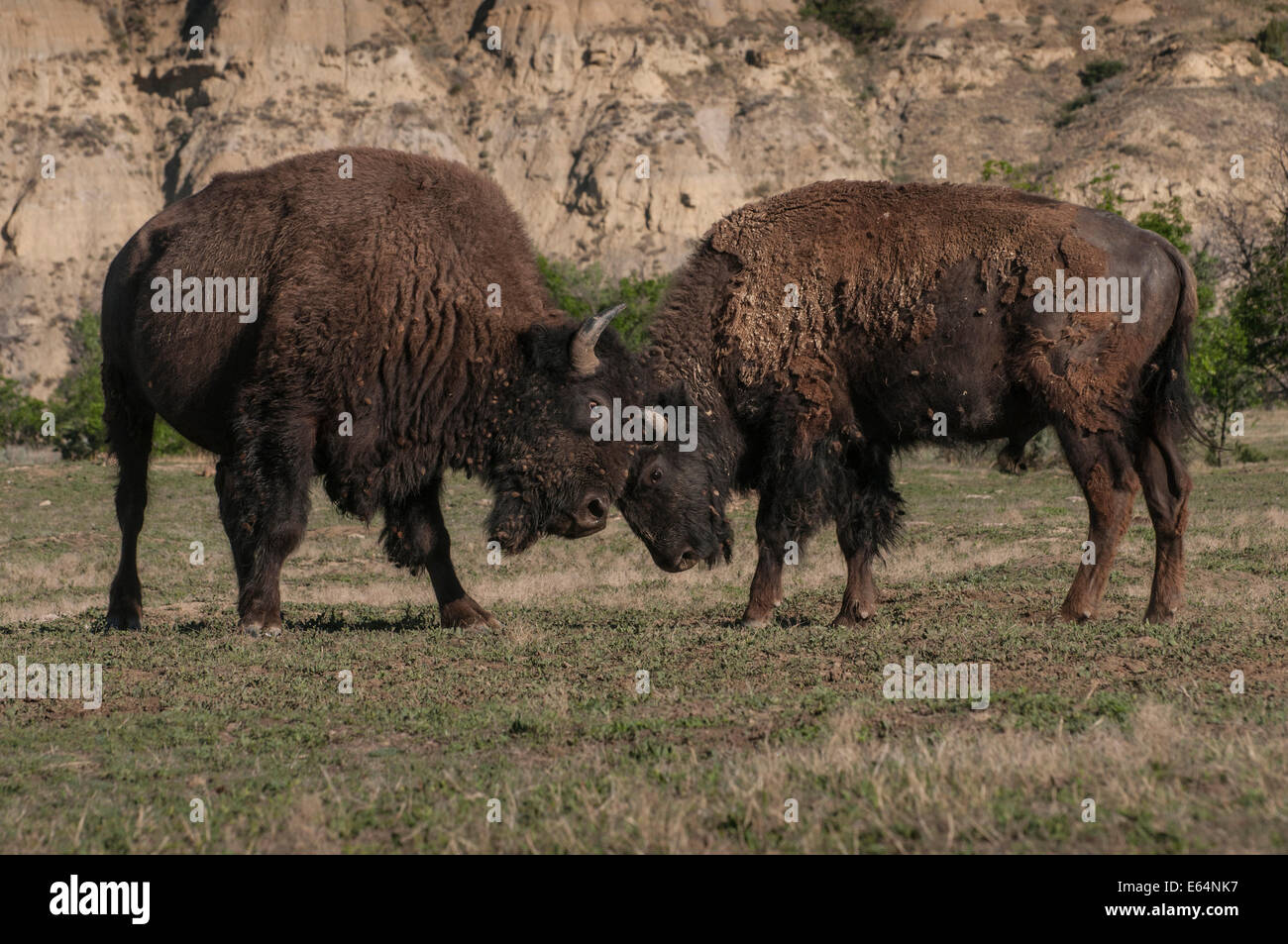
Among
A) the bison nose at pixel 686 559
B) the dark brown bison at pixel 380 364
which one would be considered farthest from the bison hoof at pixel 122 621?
the bison nose at pixel 686 559

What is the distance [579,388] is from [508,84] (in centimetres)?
5684

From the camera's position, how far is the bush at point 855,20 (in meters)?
69.1

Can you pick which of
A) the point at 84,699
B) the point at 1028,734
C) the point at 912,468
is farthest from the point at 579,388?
the point at 912,468

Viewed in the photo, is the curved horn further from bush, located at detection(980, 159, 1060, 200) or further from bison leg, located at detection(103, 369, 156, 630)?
bush, located at detection(980, 159, 1060, 200)

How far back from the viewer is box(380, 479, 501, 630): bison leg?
920 centimetres

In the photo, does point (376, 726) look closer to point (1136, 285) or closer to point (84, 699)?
point (84, 699)

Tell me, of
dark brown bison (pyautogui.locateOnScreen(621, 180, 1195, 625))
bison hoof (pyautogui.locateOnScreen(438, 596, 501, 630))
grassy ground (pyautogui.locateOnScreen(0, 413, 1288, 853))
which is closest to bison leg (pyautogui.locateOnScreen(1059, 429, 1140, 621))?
dark brown bison (pyautogui.locateOnScreen(621, 180, 1195, 625))

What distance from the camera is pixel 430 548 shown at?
364 inches

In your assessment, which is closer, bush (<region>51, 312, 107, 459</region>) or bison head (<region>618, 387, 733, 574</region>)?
bison head (<region>618, 387, 733, 574</region>)

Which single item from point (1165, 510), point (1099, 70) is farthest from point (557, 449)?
point (1099, 70)

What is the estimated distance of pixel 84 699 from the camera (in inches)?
280

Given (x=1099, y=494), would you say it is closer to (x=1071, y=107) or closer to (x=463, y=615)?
(x=463, y=615)

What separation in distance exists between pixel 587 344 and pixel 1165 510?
13.1ft

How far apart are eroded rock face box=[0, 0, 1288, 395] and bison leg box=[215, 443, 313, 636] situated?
4768cm
